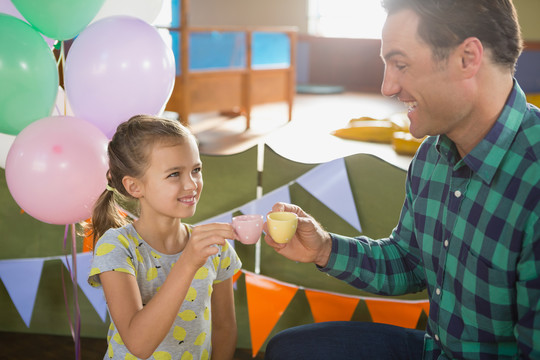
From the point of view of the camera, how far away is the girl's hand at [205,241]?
1.38 metres

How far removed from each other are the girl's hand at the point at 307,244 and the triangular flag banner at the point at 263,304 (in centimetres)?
75

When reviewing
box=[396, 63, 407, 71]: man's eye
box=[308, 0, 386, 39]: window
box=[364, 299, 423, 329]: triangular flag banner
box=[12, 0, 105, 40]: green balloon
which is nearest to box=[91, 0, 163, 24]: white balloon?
box=[12, 0, 105, 40]: green balloon

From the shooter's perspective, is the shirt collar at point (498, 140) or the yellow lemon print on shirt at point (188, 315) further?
the yellow lemon print on shirt at point (188, 315)

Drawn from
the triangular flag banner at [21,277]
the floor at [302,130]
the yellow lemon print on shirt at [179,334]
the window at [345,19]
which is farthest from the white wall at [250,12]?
the yellow lemon print on shirt at [179,334]

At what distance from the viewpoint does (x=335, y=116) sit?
7.64m

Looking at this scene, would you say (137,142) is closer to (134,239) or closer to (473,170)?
(134,239)

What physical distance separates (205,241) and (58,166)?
65cm

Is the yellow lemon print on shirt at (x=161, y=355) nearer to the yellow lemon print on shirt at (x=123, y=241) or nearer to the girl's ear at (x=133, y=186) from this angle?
the yellow lemon print on shirt at (x=123, y=241)

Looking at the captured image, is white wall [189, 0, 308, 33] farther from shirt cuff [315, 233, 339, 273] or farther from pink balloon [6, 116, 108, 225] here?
shirt cuff [315, 233, 339, 273]

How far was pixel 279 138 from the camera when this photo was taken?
232 inches

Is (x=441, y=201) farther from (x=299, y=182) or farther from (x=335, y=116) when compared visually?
(x=335, y=116)

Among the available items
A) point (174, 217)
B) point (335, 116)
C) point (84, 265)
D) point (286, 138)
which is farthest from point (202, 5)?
point (174, 217)

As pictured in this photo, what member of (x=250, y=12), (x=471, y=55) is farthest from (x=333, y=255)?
(x=250, y=12)

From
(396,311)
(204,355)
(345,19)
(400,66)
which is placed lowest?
(345,19)
